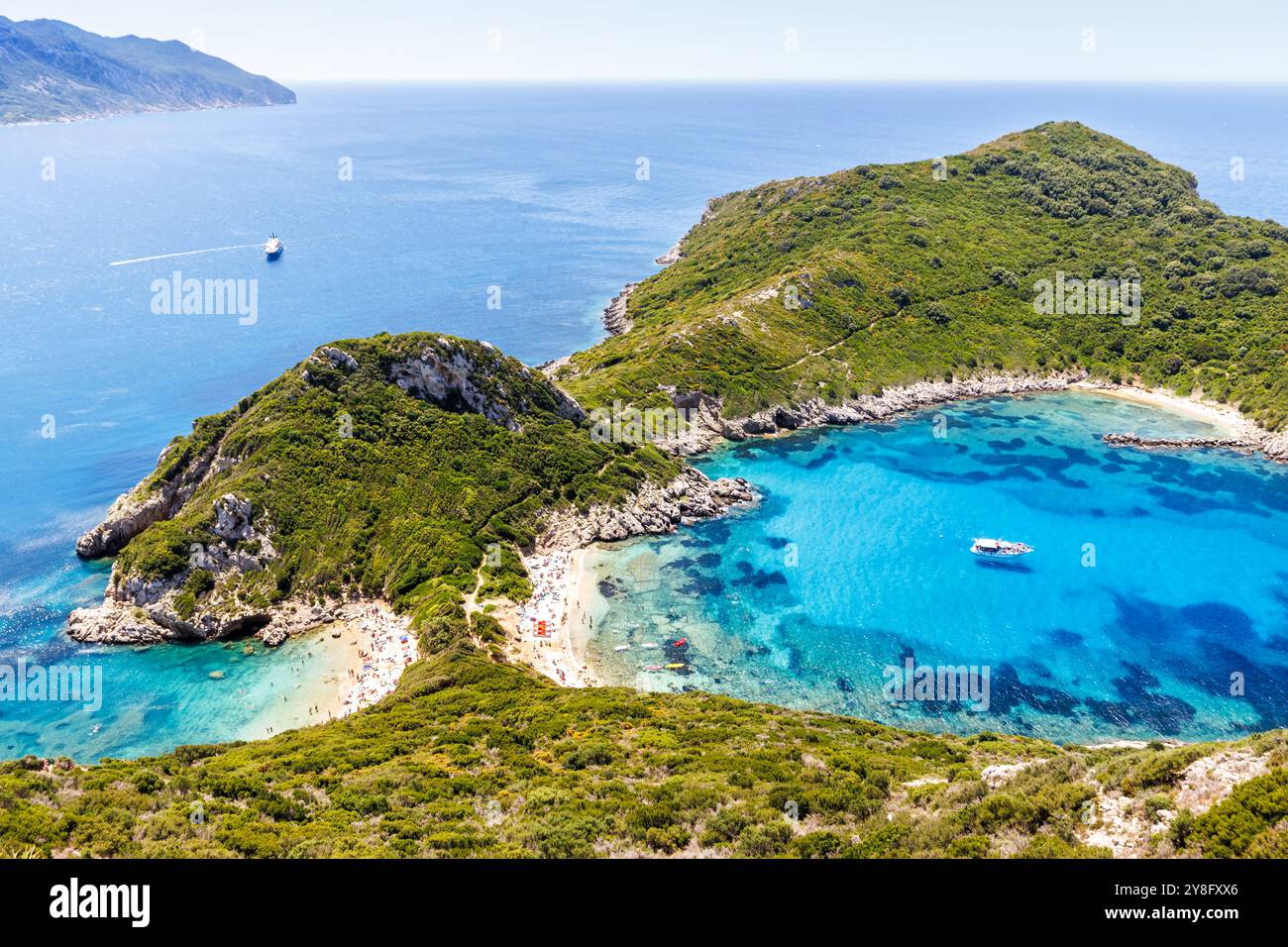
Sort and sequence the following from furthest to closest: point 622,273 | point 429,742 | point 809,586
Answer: point 622,273 < point 809,586 < point 429,742

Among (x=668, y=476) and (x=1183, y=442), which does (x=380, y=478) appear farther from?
(x=1183, y=442)

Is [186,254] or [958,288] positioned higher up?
[186,254]

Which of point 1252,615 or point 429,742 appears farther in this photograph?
point 1252,615

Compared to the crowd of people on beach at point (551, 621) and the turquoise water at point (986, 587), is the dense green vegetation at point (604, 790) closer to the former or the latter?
the crowd of people on beach at point (551, 621)

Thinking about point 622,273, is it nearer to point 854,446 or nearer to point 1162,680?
point 854,446

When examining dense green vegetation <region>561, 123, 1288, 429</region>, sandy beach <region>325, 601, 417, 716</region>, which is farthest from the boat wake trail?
sandy beach <region>325, 601, 417, 716</region>

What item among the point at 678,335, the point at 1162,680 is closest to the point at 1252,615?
the point at 1162,680

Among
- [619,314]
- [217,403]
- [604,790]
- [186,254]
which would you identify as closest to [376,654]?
[604,790]
